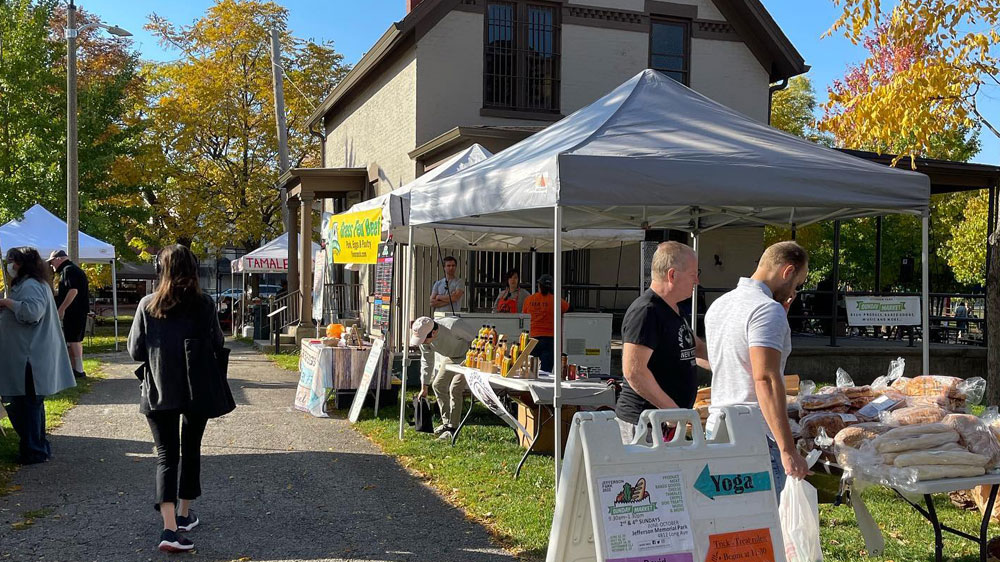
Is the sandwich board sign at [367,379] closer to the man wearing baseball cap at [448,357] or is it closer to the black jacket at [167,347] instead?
the man wearing baseball cap at [448,357]

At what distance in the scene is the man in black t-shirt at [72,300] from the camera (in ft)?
39.0

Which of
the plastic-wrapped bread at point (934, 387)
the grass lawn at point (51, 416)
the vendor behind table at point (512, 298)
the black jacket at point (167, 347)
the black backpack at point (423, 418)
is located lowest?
the grass lawn at point (51, 416)

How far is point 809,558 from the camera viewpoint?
4293 mm

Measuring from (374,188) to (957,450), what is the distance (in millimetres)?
14975

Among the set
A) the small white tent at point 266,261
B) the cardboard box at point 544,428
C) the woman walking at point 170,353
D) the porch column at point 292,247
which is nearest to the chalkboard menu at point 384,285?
the cardboard box at point 544,428

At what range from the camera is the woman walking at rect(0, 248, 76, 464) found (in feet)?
23.5

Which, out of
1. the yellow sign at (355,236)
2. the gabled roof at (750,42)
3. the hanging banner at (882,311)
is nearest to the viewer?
the yellow sign at (355,236)

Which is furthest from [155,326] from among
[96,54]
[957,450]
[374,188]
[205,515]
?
[96,54]

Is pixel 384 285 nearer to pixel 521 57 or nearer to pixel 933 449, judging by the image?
pixel 933 449

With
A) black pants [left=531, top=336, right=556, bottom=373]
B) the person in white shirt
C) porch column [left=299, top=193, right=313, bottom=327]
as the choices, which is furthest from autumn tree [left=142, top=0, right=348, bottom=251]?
black pants [left=531, top=336, right=556, bottom=373]

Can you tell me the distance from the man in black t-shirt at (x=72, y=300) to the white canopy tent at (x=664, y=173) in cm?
679

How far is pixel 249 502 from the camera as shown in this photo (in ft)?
20.8

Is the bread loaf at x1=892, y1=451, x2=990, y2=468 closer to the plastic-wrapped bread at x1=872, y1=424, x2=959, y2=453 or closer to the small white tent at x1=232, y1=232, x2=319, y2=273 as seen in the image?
the plastic-wrapped bread at x1=872, y1=424, x2=959, y2=453

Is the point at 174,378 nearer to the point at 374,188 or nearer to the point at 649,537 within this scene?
the point at 649,537
